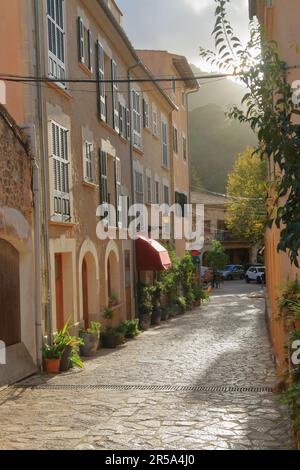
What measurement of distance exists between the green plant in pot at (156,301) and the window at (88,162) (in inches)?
282

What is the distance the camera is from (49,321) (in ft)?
37.8

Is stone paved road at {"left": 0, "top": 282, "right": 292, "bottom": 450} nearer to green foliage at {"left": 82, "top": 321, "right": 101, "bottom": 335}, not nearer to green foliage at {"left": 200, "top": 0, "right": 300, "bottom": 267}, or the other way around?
green foliage at {"left": 82, "top": 321, "right": 101, "bottom": 335}

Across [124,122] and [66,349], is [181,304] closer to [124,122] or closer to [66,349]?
[124,122]

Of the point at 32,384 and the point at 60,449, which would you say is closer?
the point at 60,449

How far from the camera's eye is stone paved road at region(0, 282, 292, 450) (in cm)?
682

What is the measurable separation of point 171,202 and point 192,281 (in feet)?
13.5

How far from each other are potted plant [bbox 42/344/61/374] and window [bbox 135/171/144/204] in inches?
388

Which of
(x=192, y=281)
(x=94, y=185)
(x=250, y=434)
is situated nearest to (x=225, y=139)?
(x=192, y=281)

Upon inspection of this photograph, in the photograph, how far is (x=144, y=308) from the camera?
20.1 metres

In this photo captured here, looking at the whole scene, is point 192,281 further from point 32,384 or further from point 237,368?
point 32,384

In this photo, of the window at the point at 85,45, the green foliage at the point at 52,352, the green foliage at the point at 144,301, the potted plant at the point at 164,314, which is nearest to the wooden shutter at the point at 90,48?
the window at the point at 85,45

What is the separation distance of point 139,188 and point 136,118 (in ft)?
7.86

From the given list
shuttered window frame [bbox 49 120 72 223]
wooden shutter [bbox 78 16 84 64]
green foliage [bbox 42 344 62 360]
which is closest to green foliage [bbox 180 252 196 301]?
wooden shutter [bbox 78 16 84 64]

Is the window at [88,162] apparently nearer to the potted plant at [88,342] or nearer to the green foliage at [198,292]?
the potted plant at [88,342]
